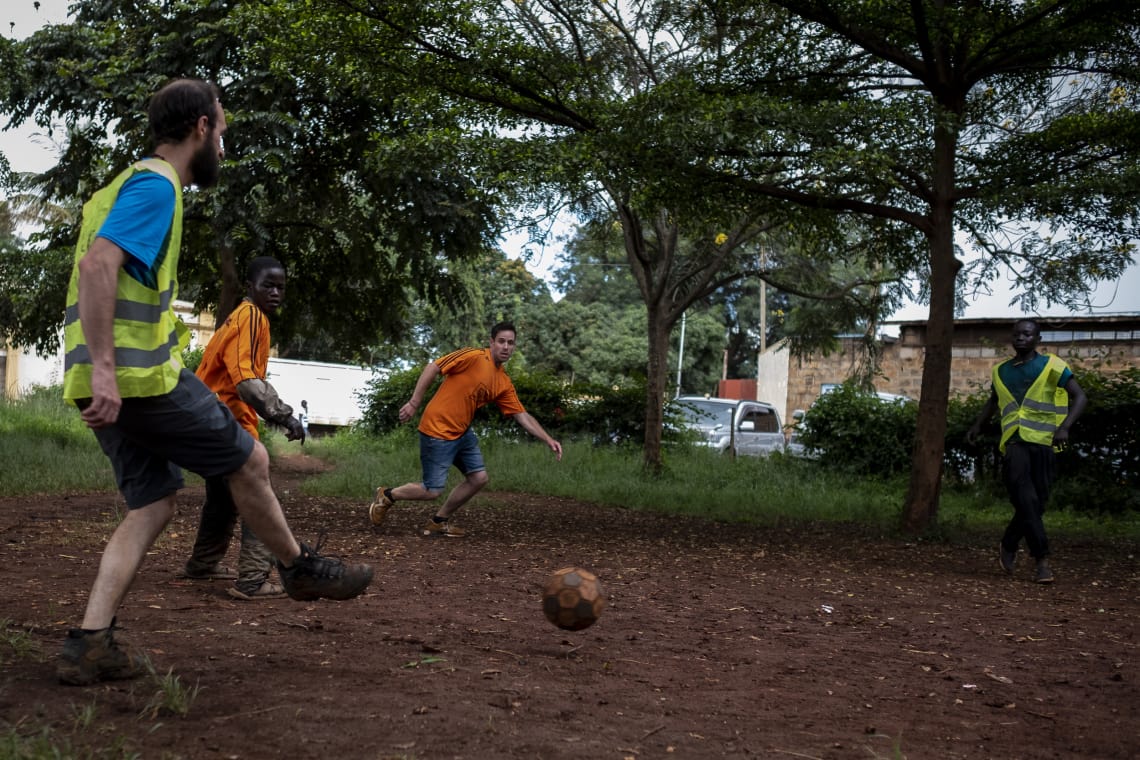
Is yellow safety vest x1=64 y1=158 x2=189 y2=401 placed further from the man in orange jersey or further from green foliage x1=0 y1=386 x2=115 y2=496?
green foliage x1=0 y1=386 x2=115 y2=496

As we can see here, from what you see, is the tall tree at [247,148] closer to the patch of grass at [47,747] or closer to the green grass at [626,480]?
the green grass at [626,480]

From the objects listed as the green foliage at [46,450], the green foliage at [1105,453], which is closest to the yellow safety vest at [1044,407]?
the green foliage at [1105,453]

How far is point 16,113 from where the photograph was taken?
1485 centimetres

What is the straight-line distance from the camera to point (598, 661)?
16.0 ft

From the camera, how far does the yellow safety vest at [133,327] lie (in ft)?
12.3

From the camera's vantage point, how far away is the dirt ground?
357 cm

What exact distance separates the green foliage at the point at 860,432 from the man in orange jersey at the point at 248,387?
11.7m

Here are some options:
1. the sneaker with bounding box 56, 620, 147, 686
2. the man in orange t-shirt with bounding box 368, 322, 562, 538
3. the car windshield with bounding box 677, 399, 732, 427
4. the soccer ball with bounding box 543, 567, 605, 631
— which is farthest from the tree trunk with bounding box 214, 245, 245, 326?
the sneaker with bounding box 56, 620, 147, 686

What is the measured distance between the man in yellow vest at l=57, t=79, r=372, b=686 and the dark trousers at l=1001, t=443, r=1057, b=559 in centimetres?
608

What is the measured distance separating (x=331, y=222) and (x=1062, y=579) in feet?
34.8

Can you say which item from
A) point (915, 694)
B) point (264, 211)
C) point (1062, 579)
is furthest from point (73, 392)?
point (264, 211)

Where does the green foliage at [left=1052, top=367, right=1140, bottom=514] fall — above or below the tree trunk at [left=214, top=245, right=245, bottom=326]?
below

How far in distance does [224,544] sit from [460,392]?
322 centimetres

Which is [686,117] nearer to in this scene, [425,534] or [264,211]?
[425,534]
